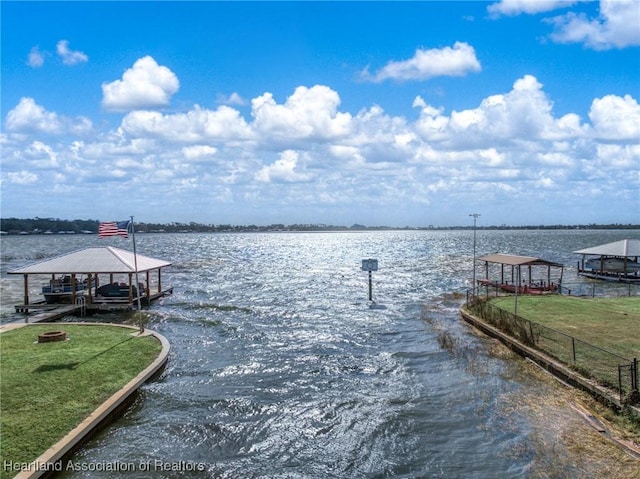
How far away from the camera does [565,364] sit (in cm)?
1658

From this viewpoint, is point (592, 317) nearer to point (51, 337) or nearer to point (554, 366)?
point (554, 366)

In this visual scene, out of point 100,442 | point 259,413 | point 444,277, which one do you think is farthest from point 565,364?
point 444,277

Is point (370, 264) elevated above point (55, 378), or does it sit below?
above

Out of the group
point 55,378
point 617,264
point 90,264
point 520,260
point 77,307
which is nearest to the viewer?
point 55,378

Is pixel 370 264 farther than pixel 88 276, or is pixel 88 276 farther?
pixel 370 264

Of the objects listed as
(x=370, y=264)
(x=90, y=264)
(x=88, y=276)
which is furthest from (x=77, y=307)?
(x=370, y=264)

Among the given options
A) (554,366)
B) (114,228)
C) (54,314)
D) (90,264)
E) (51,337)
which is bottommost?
(54,314)

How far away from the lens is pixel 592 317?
944 inches

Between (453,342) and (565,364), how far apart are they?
21.9 ft

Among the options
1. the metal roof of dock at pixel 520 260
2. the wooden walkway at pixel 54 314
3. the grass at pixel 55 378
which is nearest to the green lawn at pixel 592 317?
the metal roof of dock at pixel 520 260

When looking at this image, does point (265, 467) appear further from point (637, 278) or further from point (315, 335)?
point (637, 278)

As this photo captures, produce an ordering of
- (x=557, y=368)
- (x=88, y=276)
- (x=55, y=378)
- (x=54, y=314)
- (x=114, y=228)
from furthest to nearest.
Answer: (x=88, y=276) < (x=54, y=314) < (x=114, y=228) < (x=557, y=368) < (x=55, y=378)

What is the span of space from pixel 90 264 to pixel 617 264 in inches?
2056

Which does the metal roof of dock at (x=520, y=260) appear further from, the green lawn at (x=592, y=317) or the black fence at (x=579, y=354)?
the black fence at (x=579, y=354)
